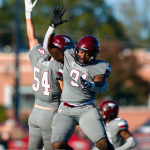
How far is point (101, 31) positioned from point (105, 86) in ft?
120

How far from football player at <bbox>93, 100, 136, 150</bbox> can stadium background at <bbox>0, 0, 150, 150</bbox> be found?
1.21 m

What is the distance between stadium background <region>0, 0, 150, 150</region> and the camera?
1638 centimetres

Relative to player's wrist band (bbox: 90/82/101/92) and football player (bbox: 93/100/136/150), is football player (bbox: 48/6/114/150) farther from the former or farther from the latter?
football player (bbox: 93/100/136/150)

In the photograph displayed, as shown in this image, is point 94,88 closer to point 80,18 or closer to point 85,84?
point 85,84

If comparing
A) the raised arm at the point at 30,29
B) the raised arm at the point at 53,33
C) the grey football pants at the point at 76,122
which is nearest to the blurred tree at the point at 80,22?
the raised arm at the point at 30,29

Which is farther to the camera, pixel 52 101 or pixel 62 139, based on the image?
pixel 52 101

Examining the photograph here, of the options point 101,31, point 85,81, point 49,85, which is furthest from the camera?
point 101,31

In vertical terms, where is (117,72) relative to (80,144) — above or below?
below

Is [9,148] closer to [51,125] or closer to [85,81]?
[51,125]

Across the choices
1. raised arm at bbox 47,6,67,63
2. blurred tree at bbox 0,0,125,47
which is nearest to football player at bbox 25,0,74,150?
raised arm at bbox 47,6,67,63

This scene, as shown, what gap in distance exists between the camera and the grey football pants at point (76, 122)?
170 inches

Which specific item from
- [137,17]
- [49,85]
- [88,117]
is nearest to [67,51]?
[49,85]

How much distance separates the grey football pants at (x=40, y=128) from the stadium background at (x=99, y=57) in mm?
1097

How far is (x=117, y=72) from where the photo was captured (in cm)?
2880
